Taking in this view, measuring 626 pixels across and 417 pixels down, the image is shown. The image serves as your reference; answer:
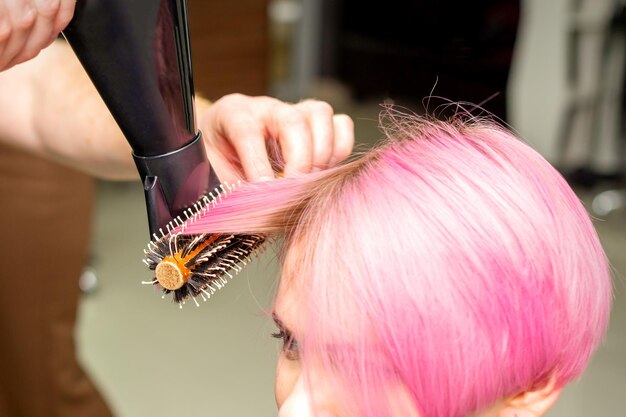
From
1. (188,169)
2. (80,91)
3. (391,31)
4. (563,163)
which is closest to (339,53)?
(391,31)

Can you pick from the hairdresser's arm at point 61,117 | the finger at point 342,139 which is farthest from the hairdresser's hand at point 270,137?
the hairdresser's arm at point 61,117

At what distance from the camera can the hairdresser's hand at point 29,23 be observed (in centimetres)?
58

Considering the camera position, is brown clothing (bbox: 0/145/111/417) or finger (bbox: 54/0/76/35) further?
brown clothing (bbox: 0/145/111/417)

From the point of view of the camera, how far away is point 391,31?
376 centimetres

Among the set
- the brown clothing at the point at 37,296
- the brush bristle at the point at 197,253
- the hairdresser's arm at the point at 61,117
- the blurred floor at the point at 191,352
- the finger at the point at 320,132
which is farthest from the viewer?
the blurred floor at the point at 191,352

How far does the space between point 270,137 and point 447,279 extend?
282mm

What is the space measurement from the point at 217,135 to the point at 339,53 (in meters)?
3.48

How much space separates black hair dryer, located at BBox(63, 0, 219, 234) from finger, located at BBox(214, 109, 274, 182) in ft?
0.18

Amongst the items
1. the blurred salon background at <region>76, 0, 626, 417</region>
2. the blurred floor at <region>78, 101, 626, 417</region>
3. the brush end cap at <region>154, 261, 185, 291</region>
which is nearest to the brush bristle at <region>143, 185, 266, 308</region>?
the brush end cap at <region>154, 261, 185, 291</region>

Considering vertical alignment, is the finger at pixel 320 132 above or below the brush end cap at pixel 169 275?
above

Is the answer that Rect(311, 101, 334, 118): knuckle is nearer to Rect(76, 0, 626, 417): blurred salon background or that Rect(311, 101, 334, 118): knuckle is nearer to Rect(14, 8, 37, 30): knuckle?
Rect(14, 8, 37, 30): knuckle

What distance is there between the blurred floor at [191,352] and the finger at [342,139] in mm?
865

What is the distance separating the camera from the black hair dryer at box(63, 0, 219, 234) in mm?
623

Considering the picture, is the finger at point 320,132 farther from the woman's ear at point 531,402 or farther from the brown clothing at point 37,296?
the brown clothing at point 37,296
